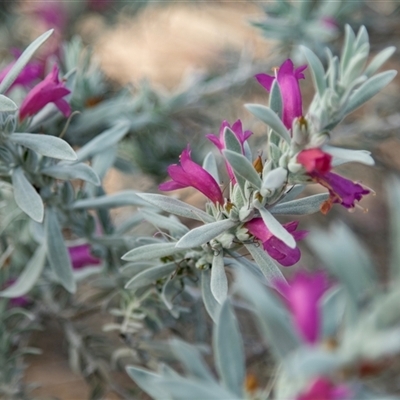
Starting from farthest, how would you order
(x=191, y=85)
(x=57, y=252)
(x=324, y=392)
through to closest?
1. (x=191, y=85)
2. (x=57, y=252)
3. (x=324, y=392)

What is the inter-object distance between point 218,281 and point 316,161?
7.3 inches

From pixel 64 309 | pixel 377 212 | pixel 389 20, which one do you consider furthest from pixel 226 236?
pixel 377 212

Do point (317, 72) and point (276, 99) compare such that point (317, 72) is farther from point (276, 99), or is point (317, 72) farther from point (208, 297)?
point (208, 297)

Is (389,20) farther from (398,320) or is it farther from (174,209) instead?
(398,320)

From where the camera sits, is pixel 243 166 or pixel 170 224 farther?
pixel 170 224

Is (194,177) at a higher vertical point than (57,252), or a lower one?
higher

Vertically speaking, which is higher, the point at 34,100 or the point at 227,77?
the point at 34,100

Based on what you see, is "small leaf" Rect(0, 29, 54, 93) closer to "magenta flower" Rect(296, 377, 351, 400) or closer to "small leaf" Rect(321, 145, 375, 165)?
"small leaf" Rect(321, 145, 375, 165)

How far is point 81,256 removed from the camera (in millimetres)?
1070

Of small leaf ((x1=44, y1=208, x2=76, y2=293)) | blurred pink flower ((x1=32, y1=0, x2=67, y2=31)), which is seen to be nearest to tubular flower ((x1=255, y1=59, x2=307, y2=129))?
small leaf ((x1=44, y1=208, x2=76, y2=293))

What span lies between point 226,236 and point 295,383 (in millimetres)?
291

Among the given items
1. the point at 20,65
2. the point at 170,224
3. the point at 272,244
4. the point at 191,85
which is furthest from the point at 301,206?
the point at 191,85

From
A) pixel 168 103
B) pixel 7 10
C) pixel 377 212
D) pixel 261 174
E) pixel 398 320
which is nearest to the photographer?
pixel 398 320

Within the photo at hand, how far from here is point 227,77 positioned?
1.56m
